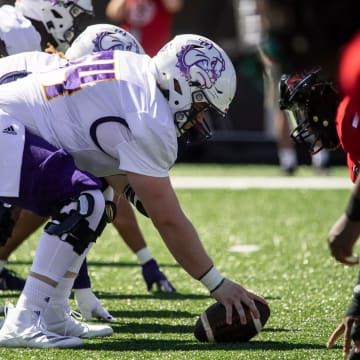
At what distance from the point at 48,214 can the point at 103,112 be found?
448 mm

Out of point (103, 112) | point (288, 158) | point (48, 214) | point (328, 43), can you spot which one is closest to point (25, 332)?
point (48, 214)

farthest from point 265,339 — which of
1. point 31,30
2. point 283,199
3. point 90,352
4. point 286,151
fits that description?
point 286,151

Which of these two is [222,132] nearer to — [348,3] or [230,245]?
[230,245]

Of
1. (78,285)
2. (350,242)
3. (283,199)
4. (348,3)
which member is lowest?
(283,199)

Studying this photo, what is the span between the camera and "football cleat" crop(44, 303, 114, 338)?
4.60m

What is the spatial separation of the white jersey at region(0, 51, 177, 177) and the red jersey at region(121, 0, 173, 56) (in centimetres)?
683

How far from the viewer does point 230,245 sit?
24.5ft

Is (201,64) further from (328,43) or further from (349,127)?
(328,43)

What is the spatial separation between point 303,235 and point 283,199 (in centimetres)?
194

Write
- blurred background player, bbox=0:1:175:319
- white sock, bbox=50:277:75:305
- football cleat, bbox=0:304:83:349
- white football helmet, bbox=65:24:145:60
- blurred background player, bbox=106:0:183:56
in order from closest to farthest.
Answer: football cleat, bbox=0:304:83:349
white sock, bbox=50:277:75:305
white football helmet, bbox=65:24:145:60
blurred background player, bbox=0:1:175:319
blurred background player, bbox=106:0:183:56

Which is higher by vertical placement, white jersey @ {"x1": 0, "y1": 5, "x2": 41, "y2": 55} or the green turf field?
white jersey @ {"x1": 0, "y1": 5, "x2": 41, "y2": 55}

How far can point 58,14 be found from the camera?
5.78 meters

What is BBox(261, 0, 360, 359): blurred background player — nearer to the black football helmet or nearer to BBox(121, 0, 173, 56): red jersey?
the black football helmet

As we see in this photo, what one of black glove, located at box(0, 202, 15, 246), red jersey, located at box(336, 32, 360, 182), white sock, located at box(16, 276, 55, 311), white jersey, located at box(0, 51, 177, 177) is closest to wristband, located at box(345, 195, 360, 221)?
red jersey, located at box(336, 32, 360, 182)
